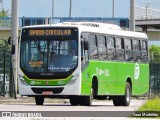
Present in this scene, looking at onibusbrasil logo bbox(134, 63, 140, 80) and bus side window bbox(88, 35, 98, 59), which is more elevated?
bus side window bbox(88, 35, 98, 59)

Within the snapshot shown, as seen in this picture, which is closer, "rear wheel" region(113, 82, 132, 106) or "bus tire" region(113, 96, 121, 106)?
"rear wheel" region(113, 82, 132, 106)

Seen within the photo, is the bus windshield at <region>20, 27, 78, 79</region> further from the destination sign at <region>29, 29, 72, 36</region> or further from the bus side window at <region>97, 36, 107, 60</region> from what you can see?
the bus side window at <region>97, 36, 107, 60</region>

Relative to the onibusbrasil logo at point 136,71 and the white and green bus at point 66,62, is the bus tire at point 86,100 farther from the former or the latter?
the onibusbrasil logo at point 136,71

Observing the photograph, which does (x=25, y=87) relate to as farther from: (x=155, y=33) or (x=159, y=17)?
(x=155, y=33)

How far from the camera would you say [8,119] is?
814 inches

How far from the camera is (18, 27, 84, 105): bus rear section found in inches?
1201

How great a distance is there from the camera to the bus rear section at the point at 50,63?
30516 millimetres

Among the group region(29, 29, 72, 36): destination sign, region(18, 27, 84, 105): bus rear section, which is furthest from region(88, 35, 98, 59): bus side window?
region(29, 29, 72, 36): destination sign

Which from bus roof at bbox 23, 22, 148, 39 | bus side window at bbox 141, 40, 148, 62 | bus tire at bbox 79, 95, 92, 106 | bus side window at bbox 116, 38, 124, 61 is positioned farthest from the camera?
bus side window at bbox 141, 40, 148, 62

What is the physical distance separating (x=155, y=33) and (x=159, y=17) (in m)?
30.7

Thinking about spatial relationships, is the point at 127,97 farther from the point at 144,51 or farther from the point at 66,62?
the point at 66,62

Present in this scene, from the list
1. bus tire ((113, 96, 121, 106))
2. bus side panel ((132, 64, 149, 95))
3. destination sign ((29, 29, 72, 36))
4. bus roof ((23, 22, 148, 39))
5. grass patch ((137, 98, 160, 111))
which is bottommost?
bus tire ((113, 96, 121, 106))

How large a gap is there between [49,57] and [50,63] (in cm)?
24

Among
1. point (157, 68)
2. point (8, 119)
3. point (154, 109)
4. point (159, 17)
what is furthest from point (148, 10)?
point (8, 119)
